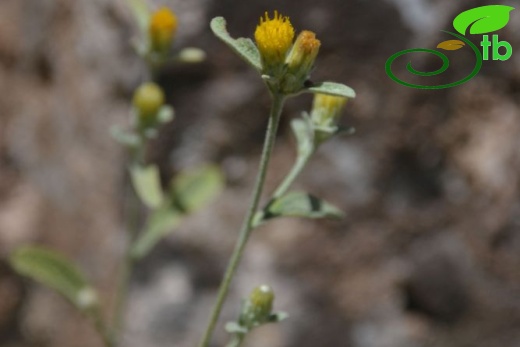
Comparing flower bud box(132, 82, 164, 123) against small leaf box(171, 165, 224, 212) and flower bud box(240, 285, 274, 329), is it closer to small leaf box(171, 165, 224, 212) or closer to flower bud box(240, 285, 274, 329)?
small leaf box(171, 165, 224, 212)

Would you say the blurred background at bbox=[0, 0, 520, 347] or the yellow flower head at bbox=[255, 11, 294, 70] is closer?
the yellow flower head at bbox=[255, 11, 294, 70]

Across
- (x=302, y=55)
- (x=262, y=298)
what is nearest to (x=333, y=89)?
(x=302, y=55)

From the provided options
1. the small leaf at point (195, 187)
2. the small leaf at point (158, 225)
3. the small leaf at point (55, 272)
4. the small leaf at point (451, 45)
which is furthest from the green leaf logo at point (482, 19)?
the small leaf at point (55, 272)

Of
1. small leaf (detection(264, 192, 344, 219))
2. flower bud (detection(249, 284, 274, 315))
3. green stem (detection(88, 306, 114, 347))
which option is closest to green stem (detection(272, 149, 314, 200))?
small leaf (detection(264, 192, 344, 219))

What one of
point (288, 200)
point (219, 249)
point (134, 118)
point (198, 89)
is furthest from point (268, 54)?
point (219, 249)

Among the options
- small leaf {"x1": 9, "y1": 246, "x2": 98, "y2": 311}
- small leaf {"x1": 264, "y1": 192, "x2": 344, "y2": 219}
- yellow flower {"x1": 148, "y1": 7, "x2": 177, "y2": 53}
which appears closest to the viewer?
small leaf {"x1": 264, "y1": 192, "x2": 344, "y2": 219}

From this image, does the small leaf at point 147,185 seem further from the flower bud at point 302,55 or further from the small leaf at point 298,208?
the flower bud at point 302,55
